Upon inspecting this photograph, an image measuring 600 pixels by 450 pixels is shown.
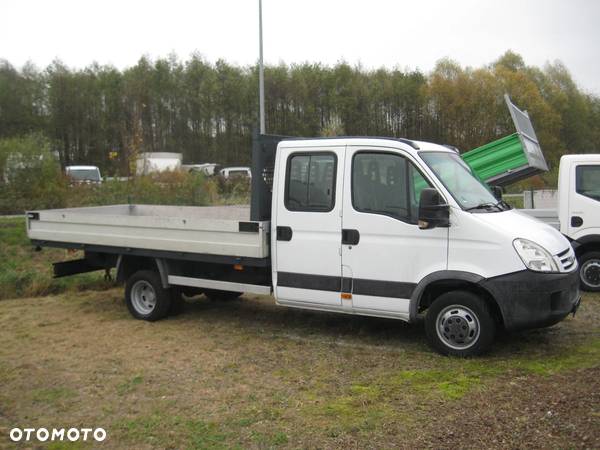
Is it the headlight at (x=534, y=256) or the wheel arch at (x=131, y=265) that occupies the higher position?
the headlight at (x=534, y=256)

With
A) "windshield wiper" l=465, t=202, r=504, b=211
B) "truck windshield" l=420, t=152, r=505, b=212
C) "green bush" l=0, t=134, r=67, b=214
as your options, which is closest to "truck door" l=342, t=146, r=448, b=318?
"truck windshield" l=420, t=152, r=505, b=212

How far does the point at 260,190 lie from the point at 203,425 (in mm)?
3061

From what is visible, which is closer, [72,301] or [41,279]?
[72,301]

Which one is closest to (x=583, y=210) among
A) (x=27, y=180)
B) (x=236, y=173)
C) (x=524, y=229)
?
(x=524, y=229)

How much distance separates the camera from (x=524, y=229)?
230 inches

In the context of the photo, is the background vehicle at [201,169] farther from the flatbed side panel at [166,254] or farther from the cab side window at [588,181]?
the cab side window at [588,181]

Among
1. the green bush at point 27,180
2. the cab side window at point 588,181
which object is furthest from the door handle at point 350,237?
the green bush at point 27,180

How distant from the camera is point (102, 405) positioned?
5.09m

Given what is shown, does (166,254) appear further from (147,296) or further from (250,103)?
(250,103)

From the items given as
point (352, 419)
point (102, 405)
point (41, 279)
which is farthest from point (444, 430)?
point (41, 279)

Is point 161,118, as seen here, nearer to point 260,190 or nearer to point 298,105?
point 298,105

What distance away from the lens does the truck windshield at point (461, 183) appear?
611 centimetres

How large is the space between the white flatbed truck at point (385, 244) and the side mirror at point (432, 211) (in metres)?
0.01

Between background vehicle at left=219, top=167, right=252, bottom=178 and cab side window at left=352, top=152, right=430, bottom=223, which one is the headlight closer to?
cab side window at left=352, top=152, right=430, bottom=223
